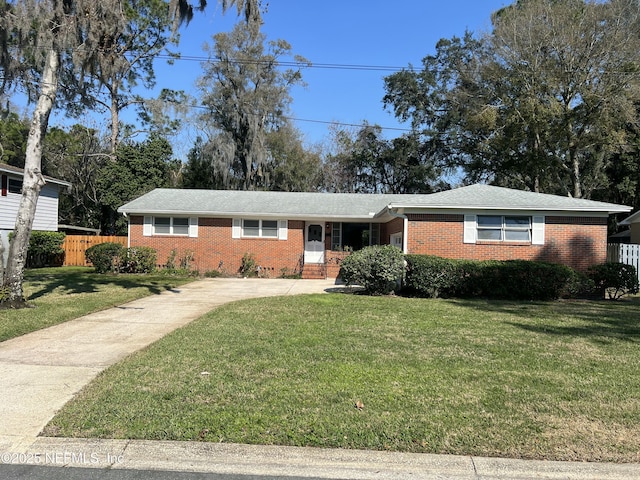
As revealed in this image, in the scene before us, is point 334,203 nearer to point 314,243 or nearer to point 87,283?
point 314,243

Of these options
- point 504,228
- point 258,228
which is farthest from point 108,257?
point 504,228

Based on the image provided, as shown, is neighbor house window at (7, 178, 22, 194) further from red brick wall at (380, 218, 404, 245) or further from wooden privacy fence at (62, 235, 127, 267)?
red brick wall at (380, 218, 404, 245)

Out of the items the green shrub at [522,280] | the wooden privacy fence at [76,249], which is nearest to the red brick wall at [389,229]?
the green shrub at [522,280]

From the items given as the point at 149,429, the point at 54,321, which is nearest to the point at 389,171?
the point at 54,321

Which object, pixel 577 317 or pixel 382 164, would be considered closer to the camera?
pixel 577 317

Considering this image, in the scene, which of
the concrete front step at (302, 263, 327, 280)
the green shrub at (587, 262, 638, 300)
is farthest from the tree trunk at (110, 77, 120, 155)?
the green shrub at (587, 262, 638, 300)

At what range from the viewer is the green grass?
28.3 ft

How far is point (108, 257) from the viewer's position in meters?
19.1

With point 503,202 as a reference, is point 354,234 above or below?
below

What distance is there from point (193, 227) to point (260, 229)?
114 inches

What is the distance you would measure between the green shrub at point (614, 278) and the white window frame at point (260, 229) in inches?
450

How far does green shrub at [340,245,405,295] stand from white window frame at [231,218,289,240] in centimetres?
693

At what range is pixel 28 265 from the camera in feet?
74.5

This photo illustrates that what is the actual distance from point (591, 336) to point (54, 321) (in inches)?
379
